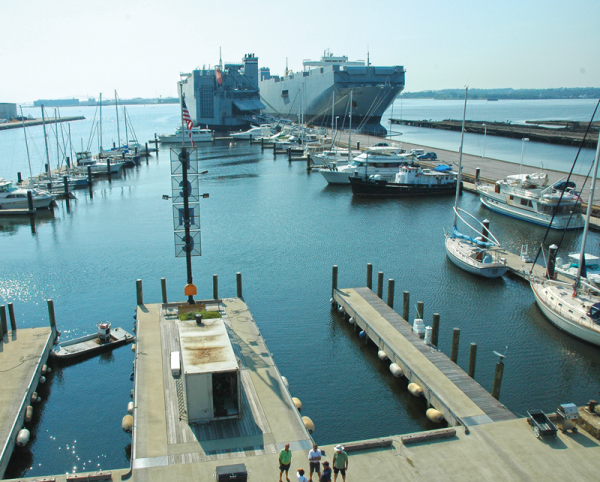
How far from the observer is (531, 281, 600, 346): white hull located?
24.3m

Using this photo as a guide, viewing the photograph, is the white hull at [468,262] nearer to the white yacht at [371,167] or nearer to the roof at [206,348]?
the roof at [206,348]

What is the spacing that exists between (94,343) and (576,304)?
22.7m

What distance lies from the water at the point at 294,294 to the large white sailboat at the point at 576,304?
0.63 metres

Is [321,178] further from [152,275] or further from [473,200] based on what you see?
[152,275]

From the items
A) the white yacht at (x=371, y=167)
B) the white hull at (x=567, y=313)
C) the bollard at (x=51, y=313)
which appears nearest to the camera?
the white hull at (x=567, y=313)

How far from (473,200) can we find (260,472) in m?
49.0

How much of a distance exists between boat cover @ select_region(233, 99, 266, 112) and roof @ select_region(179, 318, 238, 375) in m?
124

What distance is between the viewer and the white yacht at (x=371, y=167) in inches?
2552

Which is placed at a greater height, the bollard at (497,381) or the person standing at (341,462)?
the person standing at (341,462)

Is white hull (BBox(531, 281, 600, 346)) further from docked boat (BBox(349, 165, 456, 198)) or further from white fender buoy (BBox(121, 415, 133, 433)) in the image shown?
docked boat (BBox(349, 165, 456, 198))

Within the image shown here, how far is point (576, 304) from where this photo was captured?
2580 cm

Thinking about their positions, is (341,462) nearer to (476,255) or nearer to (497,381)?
(497,381)

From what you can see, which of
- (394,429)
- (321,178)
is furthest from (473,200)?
(394,429)

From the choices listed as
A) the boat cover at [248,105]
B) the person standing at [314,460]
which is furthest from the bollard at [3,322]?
the boat cover at [248,105]
